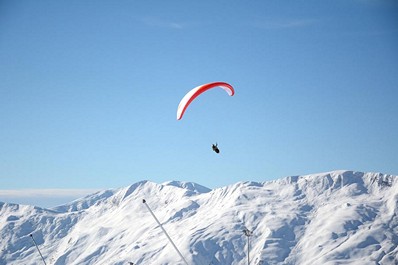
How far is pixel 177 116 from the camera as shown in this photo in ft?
145

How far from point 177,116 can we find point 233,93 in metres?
6.93

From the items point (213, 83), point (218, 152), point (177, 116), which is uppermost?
point (213, 83)

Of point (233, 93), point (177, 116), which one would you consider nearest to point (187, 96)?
point (177, 116)

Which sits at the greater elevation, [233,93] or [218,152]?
[233,93]

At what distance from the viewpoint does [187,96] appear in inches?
1767

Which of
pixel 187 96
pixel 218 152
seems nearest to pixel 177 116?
pixel 187 96

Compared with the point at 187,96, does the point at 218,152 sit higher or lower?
lower

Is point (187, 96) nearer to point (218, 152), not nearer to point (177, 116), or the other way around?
point (177, 116)

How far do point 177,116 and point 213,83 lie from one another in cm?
492

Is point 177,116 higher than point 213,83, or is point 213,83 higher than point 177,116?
point 213,83

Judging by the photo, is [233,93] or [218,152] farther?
[233,93]

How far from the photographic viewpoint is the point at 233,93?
155 feet

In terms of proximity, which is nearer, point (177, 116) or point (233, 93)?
point (177, 116)

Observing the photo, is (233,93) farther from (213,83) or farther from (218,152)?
(218,152)
